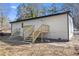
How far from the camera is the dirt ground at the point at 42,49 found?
8.30 ft

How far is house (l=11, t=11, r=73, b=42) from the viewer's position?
2.52 meters

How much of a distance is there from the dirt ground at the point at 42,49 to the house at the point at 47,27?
92mm

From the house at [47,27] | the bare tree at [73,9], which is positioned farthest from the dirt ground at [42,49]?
the bare tree at [73,9]

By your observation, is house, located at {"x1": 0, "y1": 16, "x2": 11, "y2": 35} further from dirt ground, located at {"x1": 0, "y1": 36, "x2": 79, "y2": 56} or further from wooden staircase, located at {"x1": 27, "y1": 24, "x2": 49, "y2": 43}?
wooden staircase, located at {"x1": 27, "y1": 24, "x2": 49, "y2": 43}

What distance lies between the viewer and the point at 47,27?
8.31 feet

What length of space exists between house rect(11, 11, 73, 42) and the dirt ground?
0.09 metres

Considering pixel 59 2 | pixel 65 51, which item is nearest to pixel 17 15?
pixel 59 2

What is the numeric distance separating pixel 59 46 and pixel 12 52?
2.21 feet

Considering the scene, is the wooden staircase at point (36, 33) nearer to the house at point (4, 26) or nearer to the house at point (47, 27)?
the house at point (47, 27)

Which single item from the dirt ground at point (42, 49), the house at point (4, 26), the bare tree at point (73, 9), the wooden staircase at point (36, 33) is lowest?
the dirt ground at point (42, 49)

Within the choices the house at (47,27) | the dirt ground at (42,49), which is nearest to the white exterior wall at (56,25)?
the house at (47,27)

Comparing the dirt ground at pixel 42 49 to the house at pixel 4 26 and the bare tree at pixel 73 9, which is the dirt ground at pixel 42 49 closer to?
the house at pixel 4 26

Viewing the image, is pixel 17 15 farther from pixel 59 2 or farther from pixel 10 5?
pixel 59 2

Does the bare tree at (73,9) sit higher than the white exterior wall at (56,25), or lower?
higher
